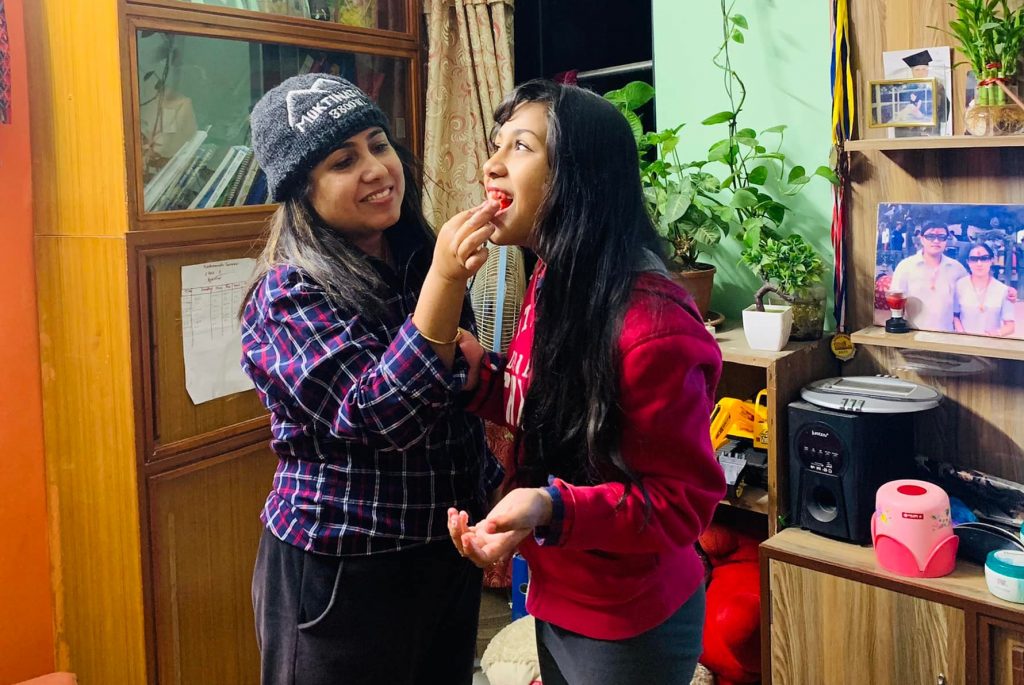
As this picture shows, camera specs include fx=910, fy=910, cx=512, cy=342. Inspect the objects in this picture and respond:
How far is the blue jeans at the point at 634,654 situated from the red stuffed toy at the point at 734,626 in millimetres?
952

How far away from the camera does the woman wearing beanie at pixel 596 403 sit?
3.50ft

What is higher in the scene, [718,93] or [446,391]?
[718,93]

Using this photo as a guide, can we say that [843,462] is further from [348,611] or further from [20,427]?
[20,427]

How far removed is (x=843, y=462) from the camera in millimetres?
1992

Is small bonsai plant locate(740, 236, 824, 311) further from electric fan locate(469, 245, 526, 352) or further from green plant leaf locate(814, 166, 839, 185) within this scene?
electric fan locate(469, 245, 526, 352)

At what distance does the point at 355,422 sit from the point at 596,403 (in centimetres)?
31

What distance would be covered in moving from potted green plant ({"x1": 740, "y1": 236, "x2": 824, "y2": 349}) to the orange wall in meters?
1.69

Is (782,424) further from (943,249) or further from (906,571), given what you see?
(943,249)

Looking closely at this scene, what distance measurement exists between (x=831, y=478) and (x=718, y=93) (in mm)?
1101

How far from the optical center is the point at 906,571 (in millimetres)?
1878

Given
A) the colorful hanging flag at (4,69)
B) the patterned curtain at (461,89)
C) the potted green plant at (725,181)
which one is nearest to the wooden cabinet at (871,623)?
the potted green plant at (725,181)

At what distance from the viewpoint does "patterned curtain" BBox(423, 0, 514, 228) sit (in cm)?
285

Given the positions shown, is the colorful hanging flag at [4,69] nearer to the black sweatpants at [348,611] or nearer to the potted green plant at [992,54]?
the black sweatpants at [348,611]

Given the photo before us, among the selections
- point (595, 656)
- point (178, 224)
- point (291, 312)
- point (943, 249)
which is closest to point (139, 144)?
point (178, 224)
